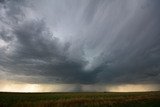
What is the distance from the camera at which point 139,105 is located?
1587 inches

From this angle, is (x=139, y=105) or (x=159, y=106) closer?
(x=159, y=106)

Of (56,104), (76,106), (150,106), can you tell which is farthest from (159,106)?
(56,104)

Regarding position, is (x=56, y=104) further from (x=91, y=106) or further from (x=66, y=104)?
(x=91, y=106)

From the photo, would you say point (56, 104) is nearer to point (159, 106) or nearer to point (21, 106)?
point (21, 106)

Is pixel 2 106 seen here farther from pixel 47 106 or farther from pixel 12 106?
pixel 47 106

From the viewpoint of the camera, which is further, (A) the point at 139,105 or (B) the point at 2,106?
(A) the point at 139,105

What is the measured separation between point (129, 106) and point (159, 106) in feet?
20.6


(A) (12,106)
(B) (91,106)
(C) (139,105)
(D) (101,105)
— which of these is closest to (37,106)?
(A) (12,106)

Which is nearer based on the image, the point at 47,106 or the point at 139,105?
the point at 47,106

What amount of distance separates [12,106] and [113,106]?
2195 centimetres

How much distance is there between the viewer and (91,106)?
125 ft

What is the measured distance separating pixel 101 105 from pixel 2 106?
21.5 m

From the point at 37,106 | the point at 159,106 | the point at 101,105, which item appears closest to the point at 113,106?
the point at 101,105

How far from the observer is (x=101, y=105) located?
128 feet
